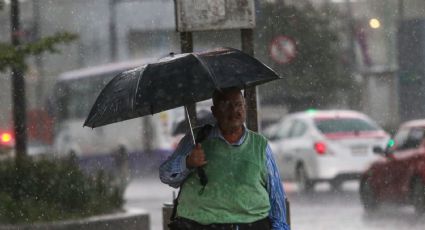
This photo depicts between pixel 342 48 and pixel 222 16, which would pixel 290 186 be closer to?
pixel 342 48

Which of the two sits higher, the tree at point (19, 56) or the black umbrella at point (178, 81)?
the black umbrella at point (178, 81)

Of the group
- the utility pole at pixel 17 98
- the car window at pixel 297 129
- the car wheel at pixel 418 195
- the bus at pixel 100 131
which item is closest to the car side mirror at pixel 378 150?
the car wheel at pixel 418 195

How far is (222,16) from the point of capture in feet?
23.5

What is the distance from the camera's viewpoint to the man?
4.88 metres

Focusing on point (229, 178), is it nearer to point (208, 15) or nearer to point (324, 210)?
point (208, 15)

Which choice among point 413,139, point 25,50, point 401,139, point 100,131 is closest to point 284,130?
point 401,139

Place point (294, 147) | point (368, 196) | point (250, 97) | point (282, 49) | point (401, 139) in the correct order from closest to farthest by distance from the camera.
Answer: point (250, 97)
point (401, 139)
point (368, 196)
point (282, 49)
point (294, 147)

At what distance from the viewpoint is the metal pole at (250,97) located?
7.27m

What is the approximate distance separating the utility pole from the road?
1.87 m

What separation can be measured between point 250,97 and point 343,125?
35.5 feet

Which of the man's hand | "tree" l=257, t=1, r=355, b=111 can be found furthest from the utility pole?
the man's hand

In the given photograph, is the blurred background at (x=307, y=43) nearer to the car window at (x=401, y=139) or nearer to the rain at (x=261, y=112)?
the rain at (x=261, y=112)

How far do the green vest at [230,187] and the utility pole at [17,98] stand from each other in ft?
31.1

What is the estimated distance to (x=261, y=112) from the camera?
768 inches
